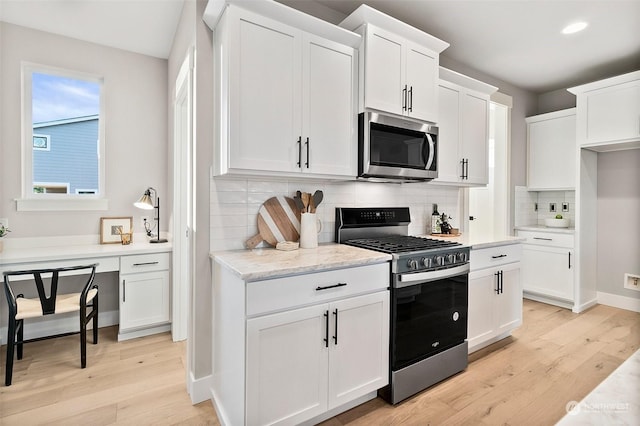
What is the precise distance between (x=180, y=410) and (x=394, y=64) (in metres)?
2.65

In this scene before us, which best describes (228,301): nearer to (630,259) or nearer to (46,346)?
(46,346)

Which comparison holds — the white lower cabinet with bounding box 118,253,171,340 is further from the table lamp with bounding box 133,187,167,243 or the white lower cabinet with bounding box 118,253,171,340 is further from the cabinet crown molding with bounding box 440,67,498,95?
the cabinet crown molding with bounding box 440,67,498,95

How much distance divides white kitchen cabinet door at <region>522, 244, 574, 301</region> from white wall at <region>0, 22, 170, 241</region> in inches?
171

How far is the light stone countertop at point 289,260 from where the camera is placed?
1528 millimetres

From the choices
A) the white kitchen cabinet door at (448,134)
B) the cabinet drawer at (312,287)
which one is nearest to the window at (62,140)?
the cabinet drawer at (312,287)

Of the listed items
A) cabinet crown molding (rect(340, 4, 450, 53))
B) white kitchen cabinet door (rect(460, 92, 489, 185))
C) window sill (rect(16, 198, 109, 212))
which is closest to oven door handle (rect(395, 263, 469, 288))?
white kitchen cabinet door (rect(460, 92, 489, 185))

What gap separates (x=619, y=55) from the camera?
11.1 ft

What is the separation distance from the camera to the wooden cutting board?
7.13 ft

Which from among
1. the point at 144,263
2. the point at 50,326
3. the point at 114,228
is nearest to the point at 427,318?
the point at 144,263

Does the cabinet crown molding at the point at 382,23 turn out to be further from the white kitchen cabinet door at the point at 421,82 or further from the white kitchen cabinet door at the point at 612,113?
the white kitchen cabinet door at the point at 612,113

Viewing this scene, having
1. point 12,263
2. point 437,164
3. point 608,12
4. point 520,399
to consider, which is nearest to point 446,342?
point 520,399

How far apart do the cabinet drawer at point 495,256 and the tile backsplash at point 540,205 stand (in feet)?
5.23

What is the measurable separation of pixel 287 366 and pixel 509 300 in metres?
2.17

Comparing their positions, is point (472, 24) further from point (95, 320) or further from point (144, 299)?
point (95, 320)
